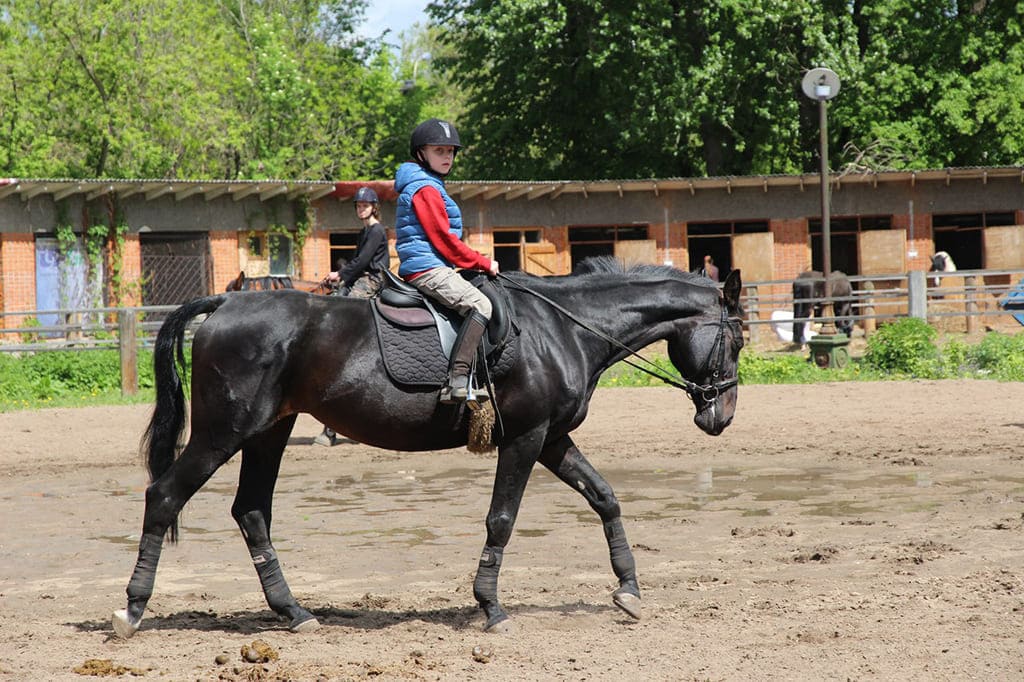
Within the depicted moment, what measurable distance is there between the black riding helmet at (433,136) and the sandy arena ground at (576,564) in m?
2.54

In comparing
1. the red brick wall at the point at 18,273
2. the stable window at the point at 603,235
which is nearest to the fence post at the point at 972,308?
the stable window at the point at 603,235

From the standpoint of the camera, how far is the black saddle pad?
6586 millimetres

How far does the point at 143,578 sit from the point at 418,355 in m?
1.82

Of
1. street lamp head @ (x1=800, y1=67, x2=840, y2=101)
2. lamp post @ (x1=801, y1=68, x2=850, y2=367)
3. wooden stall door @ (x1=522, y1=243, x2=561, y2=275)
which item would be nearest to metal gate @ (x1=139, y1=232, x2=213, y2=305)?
wooden stall door @ (x1=522, y1=243, x2=561, y2=275)

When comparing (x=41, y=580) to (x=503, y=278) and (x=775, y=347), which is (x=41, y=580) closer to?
(x=503, y=278)

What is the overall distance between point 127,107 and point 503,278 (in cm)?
3406

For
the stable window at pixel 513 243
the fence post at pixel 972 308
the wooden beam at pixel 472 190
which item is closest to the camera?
the fence post at pixel 972 308

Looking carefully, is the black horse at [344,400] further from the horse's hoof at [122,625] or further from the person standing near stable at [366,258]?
the person standing near stable at [366,258]

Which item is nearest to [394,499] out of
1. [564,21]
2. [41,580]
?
[41,580]

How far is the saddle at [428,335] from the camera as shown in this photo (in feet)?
21.6

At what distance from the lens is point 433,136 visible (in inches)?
266

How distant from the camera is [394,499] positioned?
10758mm

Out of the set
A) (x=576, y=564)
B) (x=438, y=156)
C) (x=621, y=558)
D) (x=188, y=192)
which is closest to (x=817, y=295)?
(x=188, y=192)

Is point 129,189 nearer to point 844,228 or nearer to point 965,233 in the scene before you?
point 844,228
